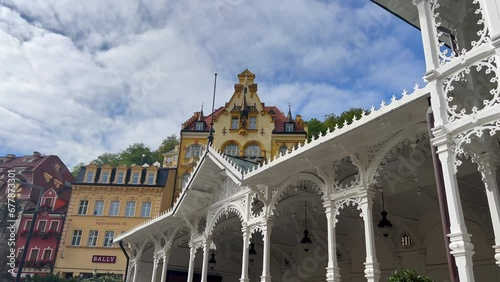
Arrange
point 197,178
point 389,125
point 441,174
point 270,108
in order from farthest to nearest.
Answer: point 270,108 → point 197,178 → point 389,125 → point 441,174

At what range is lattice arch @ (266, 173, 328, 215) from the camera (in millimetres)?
9762

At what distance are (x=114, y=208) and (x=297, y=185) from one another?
27.1 metres

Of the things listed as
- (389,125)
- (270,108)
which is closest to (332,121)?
(270,108)

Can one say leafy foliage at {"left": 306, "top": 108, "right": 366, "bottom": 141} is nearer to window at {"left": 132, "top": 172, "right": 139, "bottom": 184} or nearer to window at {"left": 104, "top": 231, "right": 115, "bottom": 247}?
window at {"left": 132, "top": 172, "right": 139, "bottom": 184}

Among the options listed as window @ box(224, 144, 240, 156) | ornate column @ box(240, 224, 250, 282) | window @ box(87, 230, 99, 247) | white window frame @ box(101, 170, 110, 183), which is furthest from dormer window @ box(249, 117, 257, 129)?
ornate column @ box(240, 224, 250, 282)

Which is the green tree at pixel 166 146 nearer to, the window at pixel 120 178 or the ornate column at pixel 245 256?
the window at pixel 120 178

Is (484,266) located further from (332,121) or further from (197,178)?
(332,121)

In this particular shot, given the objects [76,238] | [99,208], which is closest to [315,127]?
[99,208]

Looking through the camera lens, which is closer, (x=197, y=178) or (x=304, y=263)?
(x=197, y=178)

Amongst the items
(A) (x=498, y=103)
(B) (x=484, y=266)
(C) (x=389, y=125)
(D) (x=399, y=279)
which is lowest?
(D) (x=399, y=279)

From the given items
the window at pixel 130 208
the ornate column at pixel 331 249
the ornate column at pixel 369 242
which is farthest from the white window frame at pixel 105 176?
the ornate column at pixel 369 242

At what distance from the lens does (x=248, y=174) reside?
11.2 metres

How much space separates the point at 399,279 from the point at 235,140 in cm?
2902

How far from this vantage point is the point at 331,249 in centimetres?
902
